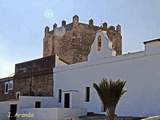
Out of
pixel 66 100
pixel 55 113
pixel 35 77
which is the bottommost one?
pixel 55 113

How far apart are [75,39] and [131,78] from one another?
24.8 m

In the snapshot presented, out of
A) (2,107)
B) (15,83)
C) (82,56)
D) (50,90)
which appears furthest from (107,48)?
(82,56)

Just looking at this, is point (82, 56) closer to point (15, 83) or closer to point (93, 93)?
point (15, 83)

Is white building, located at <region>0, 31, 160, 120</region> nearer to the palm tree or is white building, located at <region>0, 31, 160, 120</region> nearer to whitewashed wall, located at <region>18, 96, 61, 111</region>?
whitewashed wall, located at <region>18, 96, 61, 111</region>

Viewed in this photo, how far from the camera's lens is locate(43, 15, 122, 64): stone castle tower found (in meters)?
51.8

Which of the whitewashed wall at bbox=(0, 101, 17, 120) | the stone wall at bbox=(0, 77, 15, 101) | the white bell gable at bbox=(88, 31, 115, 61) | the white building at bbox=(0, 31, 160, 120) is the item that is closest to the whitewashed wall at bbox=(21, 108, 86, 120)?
the white building at bbox=(0, 31, 160, 120)

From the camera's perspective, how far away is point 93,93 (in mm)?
31688

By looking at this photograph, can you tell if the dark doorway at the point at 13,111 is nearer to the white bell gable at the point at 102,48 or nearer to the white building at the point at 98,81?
the white building at the point at 98,81

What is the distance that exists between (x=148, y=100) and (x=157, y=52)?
341 cm

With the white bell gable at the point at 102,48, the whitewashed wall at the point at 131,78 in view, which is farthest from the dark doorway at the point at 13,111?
the white bell gable at the point at 102,48

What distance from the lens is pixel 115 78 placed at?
95.9 ft

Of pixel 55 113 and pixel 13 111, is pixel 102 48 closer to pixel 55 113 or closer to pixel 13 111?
pixel 55 113

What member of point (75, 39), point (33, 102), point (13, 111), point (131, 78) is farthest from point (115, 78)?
point (75, 39)

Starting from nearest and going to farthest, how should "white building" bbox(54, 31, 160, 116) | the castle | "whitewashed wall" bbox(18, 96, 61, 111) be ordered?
"white building" bbox(54, 31, 160, 116), the castle, "whitewashed wall" bbox(18, 96, 61, 111)
